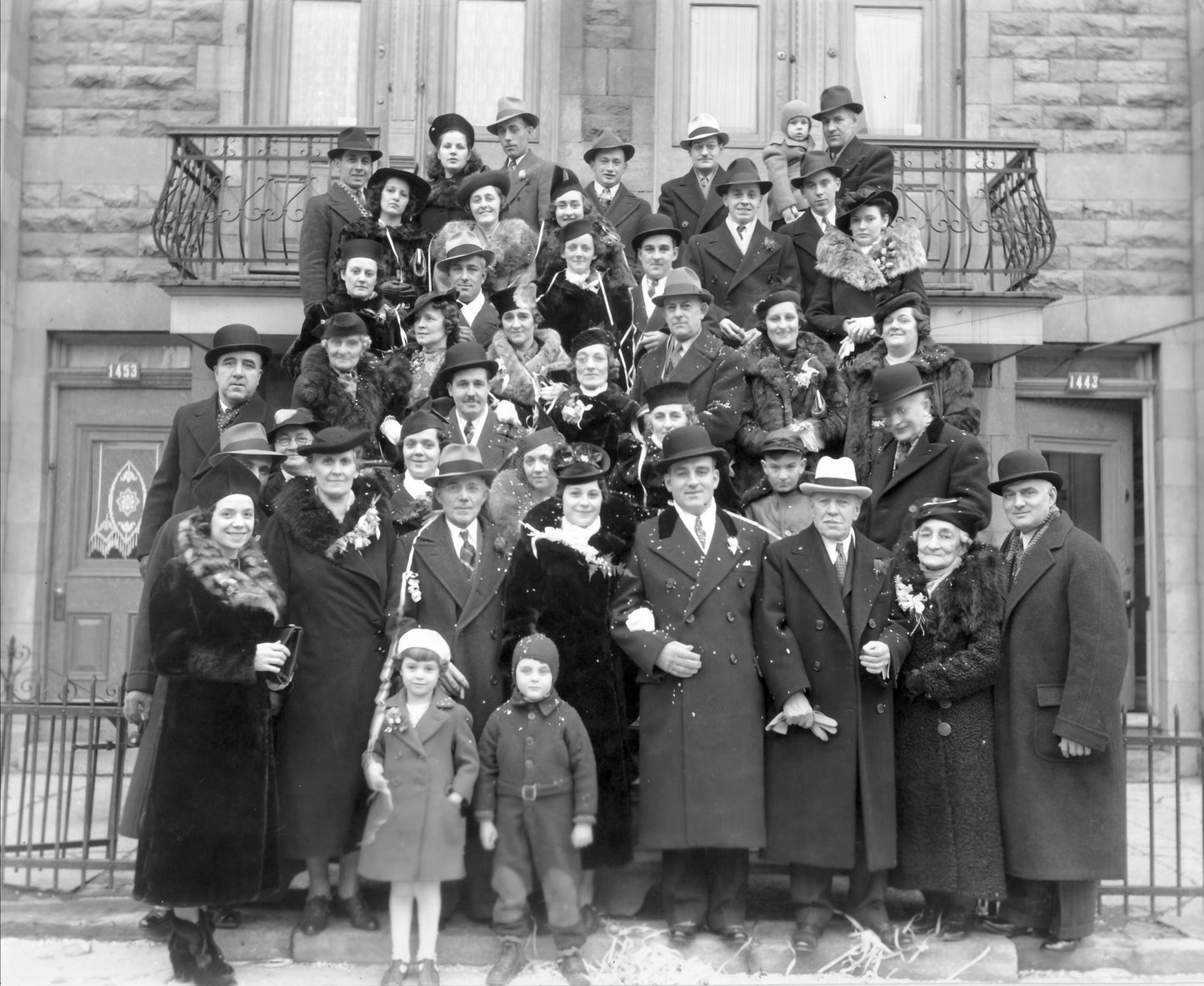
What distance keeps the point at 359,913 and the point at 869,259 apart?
459cm

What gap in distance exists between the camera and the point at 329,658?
5.61m

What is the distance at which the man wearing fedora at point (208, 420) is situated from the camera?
679 cm

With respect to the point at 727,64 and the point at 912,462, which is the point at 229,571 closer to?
the point at 912,462

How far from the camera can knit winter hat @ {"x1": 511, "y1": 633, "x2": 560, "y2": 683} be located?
5355 mm

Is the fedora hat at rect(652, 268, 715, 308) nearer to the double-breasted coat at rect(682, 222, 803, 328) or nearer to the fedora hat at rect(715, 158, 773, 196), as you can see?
the double-breasted coat at rect(682, 222, 803, 328)

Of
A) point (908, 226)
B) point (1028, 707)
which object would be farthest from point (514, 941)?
point (908, 226)

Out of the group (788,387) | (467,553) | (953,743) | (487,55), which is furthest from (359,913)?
(487,55)

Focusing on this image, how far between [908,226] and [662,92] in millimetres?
3968

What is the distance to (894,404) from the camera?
21.2 ft

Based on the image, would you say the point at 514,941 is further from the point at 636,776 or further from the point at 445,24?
the point at 445,24

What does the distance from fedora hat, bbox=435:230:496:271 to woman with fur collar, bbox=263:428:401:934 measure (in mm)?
2197

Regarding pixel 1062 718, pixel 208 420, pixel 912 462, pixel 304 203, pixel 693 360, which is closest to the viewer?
pixel 1062 718

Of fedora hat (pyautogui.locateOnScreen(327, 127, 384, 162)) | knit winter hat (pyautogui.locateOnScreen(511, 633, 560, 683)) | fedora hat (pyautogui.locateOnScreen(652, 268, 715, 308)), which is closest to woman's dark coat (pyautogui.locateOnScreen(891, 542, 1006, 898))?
knit winter hat (pyautogui.locateOnScreen(511, 633, 560, 683))

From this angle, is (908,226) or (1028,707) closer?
(1028,707)
